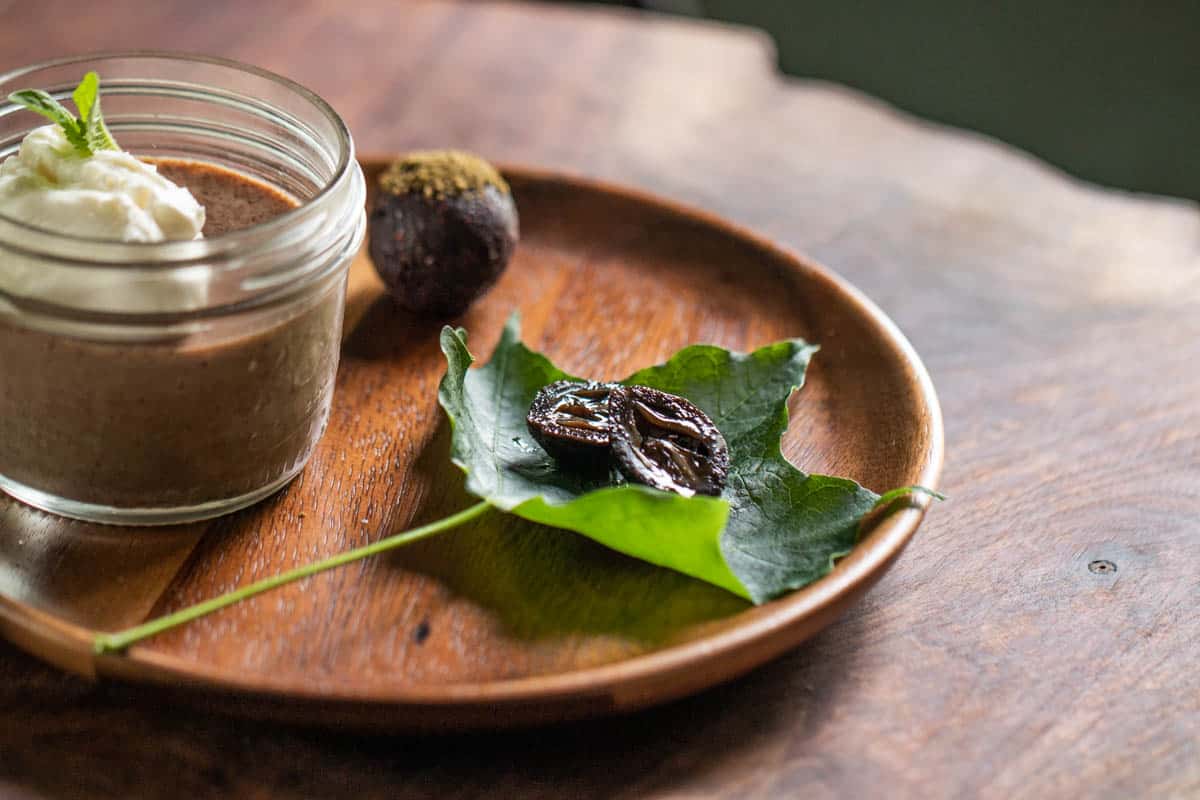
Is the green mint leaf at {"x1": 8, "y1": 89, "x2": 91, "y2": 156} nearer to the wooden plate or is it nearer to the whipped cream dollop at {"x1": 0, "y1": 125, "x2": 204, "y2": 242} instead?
the whipped cream dollop at {"x1": 0, "y1": 125, "x2": 204, "y2": 242}

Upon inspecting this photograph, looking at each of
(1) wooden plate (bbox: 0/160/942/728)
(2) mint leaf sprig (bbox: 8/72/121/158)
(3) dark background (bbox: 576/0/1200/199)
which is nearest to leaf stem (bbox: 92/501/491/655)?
(1) wooden plate (bbox: 0/160/942/728)

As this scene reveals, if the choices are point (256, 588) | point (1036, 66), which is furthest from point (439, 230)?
point (1036, 66)

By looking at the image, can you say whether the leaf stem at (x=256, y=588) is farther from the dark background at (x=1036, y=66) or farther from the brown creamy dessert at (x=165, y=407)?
the dark background at (x=1036, y=66)

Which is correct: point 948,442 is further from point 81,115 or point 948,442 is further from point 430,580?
point 81,115

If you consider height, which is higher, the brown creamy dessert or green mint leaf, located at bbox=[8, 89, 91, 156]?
green mint leaf, located at bbox=[8, 89, 91, 156]

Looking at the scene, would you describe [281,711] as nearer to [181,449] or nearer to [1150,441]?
[181,449]

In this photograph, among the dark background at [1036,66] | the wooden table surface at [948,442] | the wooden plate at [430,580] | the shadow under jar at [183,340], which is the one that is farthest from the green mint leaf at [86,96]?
the dark background at [1036,66]
